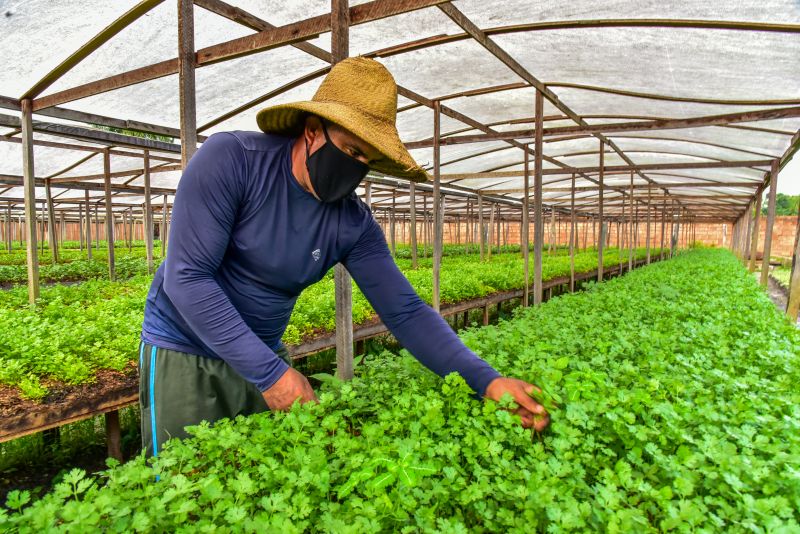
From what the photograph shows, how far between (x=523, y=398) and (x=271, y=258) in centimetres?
109

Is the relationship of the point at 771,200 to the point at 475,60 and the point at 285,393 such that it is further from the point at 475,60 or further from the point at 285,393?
the point at 285,393

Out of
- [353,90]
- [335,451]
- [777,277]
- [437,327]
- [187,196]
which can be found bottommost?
[777,277]

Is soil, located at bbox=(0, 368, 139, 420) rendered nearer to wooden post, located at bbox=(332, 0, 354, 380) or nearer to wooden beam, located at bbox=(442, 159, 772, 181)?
wooden post, located at bbox=(332, 0, 354, 380)

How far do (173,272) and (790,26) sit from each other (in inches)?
191

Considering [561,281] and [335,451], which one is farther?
[561,281]

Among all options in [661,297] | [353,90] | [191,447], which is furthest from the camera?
[661,297]

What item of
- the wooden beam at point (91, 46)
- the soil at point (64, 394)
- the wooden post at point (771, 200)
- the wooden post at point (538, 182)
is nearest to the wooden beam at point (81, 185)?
the wooden beam at point (91, 46)

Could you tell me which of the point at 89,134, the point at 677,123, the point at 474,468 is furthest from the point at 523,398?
the point at 89,134

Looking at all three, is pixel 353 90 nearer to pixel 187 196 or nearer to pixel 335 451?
pixel 187 196

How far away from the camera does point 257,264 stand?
1.90m

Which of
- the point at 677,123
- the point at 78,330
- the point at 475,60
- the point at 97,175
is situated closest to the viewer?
the point at 78,330

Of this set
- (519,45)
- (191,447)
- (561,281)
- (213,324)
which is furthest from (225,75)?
(561,281)

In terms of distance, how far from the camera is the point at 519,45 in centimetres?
495

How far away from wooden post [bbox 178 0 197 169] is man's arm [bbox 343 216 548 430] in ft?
6.15
